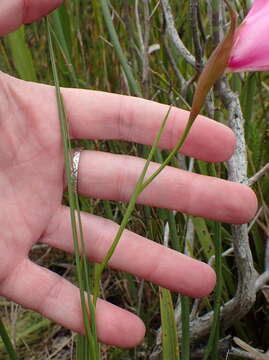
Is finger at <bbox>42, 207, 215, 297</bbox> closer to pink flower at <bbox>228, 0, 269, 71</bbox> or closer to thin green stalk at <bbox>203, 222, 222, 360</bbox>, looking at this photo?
thin green stalk at <bbox>203, 222, 222, 360</bbox>

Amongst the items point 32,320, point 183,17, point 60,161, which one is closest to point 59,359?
point 32,320

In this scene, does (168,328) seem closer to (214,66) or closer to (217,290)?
(217,290)

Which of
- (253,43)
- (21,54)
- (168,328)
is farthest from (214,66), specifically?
(21,54)

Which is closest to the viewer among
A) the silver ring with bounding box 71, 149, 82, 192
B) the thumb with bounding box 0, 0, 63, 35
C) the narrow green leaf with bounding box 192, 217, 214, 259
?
the thumb with bounding box 0, 0, 63, 35

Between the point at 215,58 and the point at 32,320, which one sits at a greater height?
the point at 215,58

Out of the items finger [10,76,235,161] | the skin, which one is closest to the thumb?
the skin

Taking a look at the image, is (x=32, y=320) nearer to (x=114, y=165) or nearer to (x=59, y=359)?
(x=59, y=359)
